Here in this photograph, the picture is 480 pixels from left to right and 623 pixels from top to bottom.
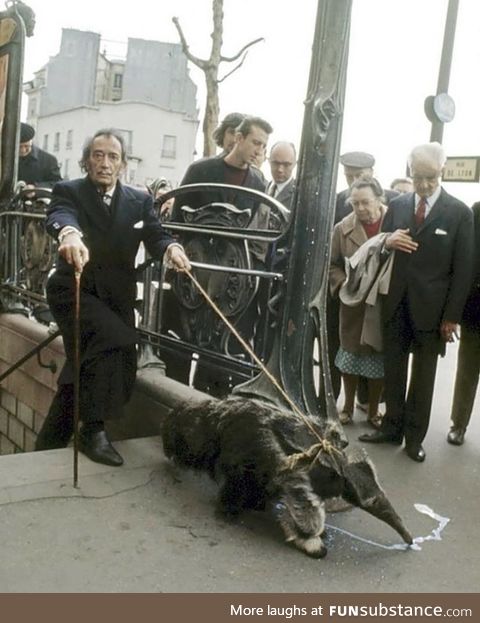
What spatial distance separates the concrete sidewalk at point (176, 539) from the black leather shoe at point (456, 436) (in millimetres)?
948

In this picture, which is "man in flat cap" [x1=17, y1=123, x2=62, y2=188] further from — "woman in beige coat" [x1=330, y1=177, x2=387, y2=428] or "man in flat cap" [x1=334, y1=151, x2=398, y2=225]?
"woman in beige coat" [x1=330, y1=177, x2=387, y2=428]

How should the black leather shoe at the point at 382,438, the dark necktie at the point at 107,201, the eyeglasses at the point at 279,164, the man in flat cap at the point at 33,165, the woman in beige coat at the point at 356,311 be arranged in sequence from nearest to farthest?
1. the dark necktie at the point at 107,201
2. the black leather shoe at the point at 382,438
3. the woman in beige coat at the point at 356,311
4. the eyeglasses at the point at 279,164
5. the man in flat cap at the point at 33,165

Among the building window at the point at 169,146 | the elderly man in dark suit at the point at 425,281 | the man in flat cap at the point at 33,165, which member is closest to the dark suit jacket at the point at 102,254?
the elderly man in dark suit at the point at 425,281

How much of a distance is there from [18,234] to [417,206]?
4.00 m

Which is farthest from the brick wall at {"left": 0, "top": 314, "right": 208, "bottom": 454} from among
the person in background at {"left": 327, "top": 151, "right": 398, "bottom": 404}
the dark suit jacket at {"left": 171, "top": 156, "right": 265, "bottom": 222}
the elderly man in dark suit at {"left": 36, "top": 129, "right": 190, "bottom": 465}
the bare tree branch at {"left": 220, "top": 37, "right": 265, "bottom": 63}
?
the bare tree branch at {"left": 220, "top": 37, "right": 265, "bottom": 63}

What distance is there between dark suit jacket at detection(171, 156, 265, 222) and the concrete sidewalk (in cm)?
181

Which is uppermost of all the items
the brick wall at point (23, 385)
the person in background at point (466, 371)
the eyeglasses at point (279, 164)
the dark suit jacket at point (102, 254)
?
the eyeglasses at point (279, 164)

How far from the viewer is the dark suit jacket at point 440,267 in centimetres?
478

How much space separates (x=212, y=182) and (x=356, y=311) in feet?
4.68

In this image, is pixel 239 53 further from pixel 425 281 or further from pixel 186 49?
pixel 425 281

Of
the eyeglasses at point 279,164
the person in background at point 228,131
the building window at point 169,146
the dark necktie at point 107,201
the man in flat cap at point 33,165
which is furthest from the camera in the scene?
the building window at point 169,146

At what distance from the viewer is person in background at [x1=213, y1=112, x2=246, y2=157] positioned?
589cm

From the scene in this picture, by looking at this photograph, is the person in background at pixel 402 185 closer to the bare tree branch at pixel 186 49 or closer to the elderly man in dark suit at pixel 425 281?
the elderly man in dark suit at pixel 425 281
